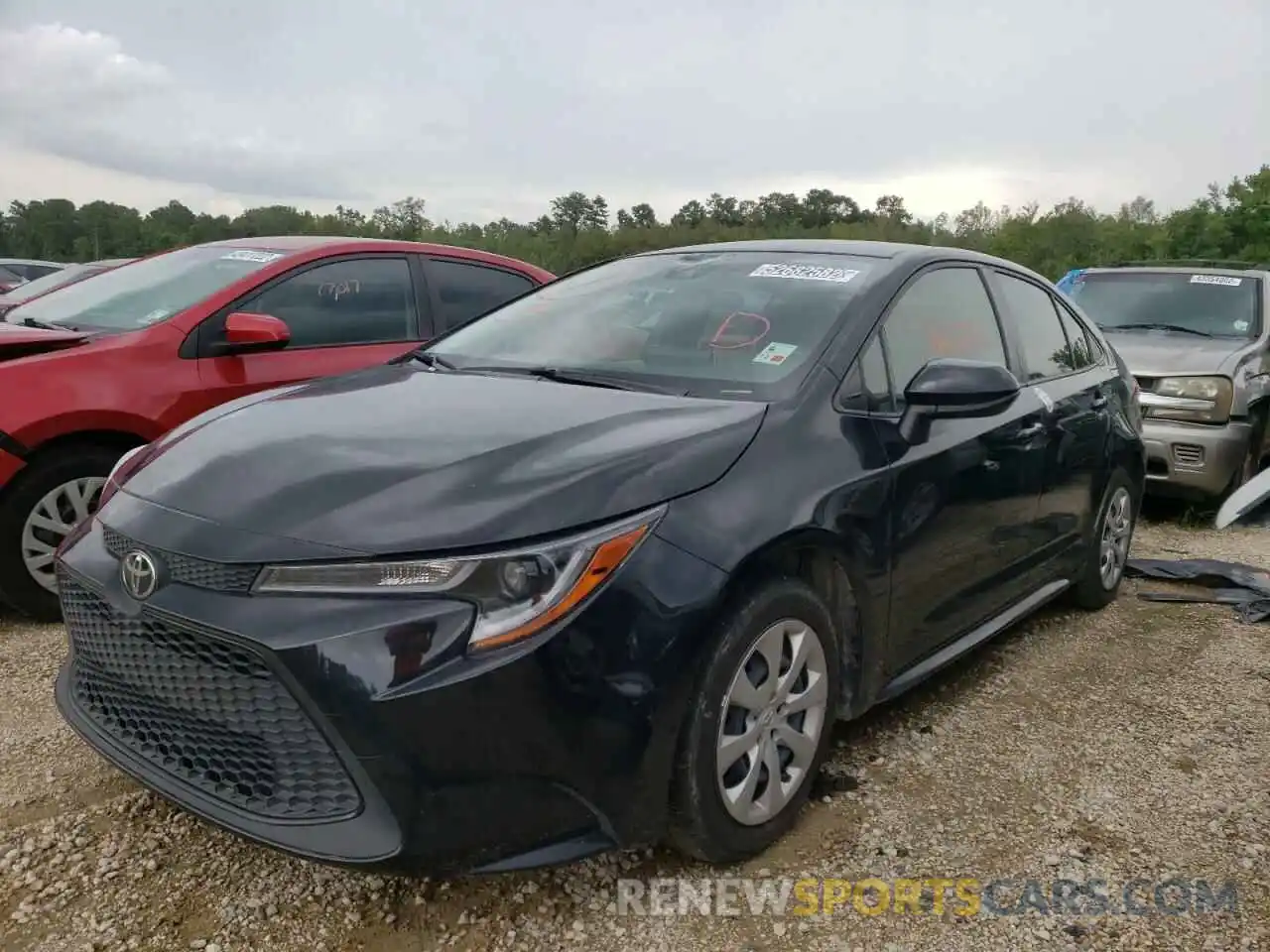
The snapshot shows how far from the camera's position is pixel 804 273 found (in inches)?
122

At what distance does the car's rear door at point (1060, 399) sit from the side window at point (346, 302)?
274 centimetres

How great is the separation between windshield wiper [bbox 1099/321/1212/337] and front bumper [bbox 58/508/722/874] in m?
6.26

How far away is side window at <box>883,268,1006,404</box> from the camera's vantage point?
2.89m

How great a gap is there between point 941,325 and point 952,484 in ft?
1.85

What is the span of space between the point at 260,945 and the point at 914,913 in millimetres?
1392

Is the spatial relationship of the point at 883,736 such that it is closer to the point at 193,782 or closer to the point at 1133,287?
the point at 193,782

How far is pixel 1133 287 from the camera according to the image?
754cm

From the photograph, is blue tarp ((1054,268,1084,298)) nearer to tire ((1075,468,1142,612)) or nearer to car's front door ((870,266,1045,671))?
tire ((1075,468,1142,612))

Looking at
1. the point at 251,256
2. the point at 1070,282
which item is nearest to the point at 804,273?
the point at 251,256

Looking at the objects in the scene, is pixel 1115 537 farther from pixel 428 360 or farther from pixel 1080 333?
pixel 428 360

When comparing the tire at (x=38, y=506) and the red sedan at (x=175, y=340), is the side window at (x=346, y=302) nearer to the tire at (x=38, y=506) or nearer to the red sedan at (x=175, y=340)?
the red sedan at (x=175, y=340)

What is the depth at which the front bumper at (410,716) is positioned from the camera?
1809 millimetres

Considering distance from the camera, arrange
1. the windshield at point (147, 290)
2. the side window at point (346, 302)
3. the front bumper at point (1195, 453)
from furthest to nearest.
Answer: the front bumper at point (1195, 453) → the side window at point (346, 302) → the windshield at point (147, 290)

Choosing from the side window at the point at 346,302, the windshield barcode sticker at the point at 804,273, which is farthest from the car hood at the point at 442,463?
the side window at the point at 346,302
